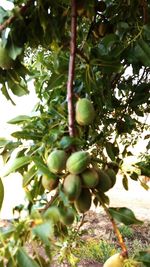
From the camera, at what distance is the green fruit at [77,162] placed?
57 centimetres

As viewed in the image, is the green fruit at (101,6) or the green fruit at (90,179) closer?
the green fruit at (90,179)

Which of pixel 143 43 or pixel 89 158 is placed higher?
pixel 143 43

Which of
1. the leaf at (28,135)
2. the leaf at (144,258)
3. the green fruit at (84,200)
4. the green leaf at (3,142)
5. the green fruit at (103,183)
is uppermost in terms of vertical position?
the green leaf at (3,142)

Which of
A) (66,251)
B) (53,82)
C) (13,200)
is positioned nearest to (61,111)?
(53,82)

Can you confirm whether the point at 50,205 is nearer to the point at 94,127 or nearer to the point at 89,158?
the point at 89,158

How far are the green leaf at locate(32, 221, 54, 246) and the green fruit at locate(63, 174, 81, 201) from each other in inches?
3.2

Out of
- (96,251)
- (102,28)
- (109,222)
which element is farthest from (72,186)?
(109,222)

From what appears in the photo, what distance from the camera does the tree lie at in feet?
1.91

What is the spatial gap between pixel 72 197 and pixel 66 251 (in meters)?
0.88

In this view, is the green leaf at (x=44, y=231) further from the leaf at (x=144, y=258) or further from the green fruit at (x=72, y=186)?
the leaf at (x=144, y=258)

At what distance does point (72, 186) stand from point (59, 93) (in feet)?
1.59

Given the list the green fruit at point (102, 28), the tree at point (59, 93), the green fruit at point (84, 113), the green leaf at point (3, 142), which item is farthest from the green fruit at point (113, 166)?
the green fruit at point (102, 28)

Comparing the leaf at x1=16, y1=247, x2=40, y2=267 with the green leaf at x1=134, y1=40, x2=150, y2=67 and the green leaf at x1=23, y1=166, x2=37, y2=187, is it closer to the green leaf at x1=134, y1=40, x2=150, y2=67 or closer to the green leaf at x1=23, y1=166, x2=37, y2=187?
the green leaf at x1=23, y1=166, x2=37, y2=187

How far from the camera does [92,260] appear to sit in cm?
298
